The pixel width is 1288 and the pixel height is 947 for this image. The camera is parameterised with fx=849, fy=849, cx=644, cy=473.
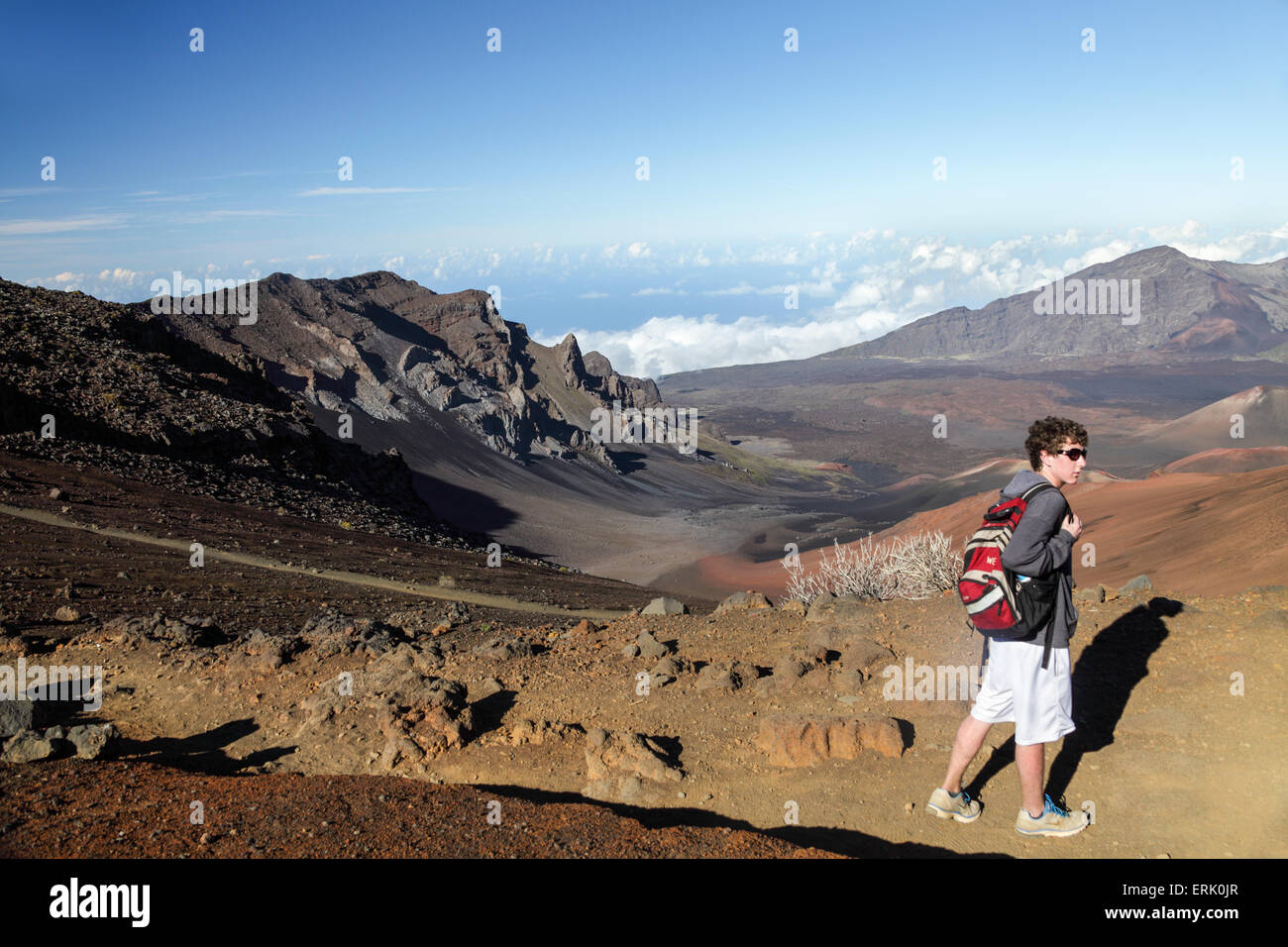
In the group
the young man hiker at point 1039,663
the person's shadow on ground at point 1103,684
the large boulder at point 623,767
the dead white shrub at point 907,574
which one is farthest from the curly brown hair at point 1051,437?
the dead white shrub at point 907,574

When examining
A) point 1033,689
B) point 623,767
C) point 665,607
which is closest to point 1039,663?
point 1033,689

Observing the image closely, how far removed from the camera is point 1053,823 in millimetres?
3891

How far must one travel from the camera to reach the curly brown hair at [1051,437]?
3.78 m

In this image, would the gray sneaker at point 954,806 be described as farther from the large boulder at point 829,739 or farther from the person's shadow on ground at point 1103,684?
the large boulder at point 829,739

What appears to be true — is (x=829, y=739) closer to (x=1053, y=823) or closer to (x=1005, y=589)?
(x=1053, y=823)

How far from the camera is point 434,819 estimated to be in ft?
12.7

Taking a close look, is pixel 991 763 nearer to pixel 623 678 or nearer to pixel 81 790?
pixel 623 678

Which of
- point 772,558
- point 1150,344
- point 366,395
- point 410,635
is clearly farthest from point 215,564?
point 1150,344

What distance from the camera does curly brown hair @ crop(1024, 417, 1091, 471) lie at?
3777mm

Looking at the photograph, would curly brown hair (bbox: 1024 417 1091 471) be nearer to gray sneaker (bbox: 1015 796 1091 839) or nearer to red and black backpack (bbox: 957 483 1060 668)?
red and black backpack (bbox: 957 483 1060 668)

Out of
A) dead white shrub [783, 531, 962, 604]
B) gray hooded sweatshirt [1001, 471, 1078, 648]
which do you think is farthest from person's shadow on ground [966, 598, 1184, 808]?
dead white shrub [783, 531, 962, 604]

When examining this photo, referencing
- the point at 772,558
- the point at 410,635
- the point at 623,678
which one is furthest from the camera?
the point at 772,558

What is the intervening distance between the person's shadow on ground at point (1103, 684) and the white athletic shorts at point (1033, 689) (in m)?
0.57
